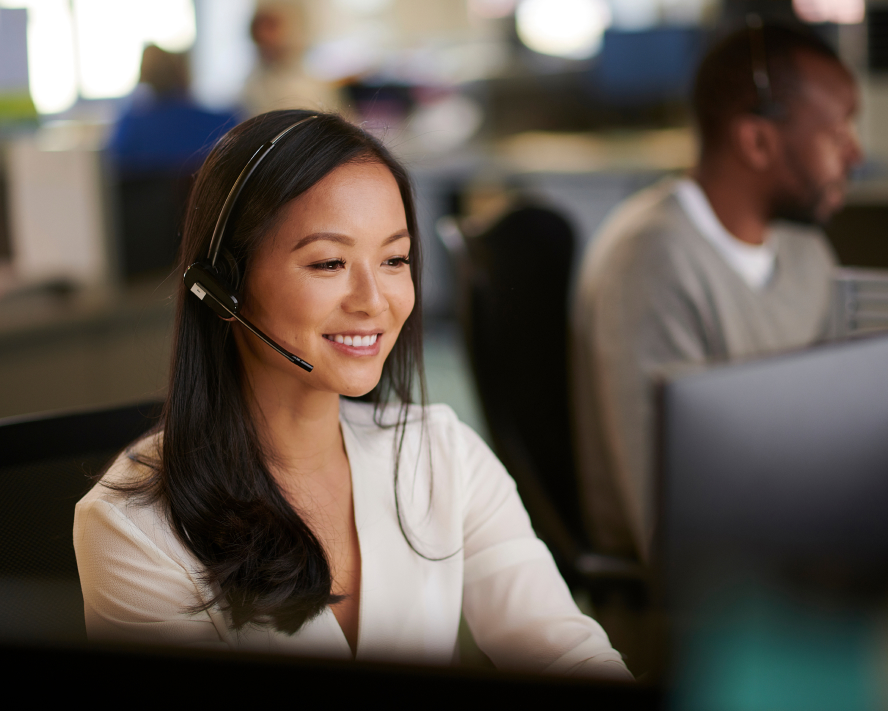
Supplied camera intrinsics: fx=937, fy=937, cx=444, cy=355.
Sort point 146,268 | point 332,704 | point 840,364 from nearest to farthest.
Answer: point 332,704 < point 840,364 < point 146,268

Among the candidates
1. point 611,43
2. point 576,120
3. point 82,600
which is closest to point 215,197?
point 82,600

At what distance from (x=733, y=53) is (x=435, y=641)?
43.1 inches

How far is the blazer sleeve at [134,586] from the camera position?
2.15ft

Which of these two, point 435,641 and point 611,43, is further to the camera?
point 611,43

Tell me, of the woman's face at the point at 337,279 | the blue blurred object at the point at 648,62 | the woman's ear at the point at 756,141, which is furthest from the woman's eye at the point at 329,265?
the blue blurred object at the point at 648,62

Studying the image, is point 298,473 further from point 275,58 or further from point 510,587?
point 275,58

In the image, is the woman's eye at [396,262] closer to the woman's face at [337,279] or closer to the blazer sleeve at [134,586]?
the woman's face at [337,279]

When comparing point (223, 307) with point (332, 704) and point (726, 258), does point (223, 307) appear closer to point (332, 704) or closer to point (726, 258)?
point (332, 704)

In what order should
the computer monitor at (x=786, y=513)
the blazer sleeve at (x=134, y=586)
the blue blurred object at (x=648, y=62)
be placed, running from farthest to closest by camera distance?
the blue blurred object at (x=648, y=62) < the blazer sleeve at (x=134, y=586) < the computer monitor at (x=786, y=513)

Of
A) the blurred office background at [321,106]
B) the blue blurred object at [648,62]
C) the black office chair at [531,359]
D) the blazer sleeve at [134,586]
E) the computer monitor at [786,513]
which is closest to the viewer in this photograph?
the computer monitor at [786,513]

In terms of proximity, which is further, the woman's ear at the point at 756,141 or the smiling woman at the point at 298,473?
the woman's ear at the point at 756,141

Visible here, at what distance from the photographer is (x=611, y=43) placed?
16.3 ft

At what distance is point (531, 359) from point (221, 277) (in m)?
0.82

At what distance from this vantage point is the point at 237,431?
72 cm
